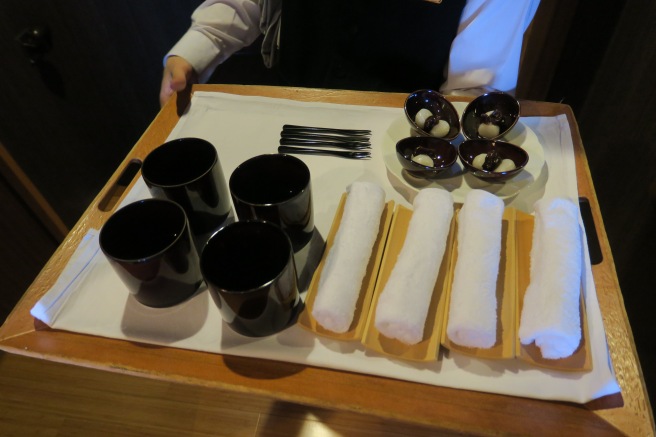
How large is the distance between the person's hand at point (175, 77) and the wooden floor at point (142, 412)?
0.64 metres

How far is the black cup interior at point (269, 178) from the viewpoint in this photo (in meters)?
0.58

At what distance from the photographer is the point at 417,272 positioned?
504 millimetres

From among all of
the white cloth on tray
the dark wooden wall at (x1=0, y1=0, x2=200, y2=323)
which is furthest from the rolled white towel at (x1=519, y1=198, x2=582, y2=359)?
the dark wooden wall at (x1=0, y1=0, x2=200, y2=323)

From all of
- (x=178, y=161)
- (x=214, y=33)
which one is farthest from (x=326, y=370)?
(x=214, y=33)

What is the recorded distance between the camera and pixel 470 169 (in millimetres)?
664

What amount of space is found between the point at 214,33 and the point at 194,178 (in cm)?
55

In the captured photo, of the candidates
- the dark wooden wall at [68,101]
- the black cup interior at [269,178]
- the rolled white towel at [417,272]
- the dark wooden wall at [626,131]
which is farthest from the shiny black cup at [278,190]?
the dark wooden wall at [68,101]

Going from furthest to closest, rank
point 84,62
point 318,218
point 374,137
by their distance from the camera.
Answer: point 84,62 < point 374,137 < point 318,218

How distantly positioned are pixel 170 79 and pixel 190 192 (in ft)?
1.51

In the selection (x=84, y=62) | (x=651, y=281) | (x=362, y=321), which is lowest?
(x=651, y=281)

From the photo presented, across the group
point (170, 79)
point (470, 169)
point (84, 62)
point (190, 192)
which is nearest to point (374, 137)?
point (470, 169)

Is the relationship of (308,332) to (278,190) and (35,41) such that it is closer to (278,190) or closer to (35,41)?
(278,190)

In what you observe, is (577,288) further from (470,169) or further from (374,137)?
(374,137)

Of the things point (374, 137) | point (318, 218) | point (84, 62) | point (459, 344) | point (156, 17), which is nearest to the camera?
point (459, 344)
